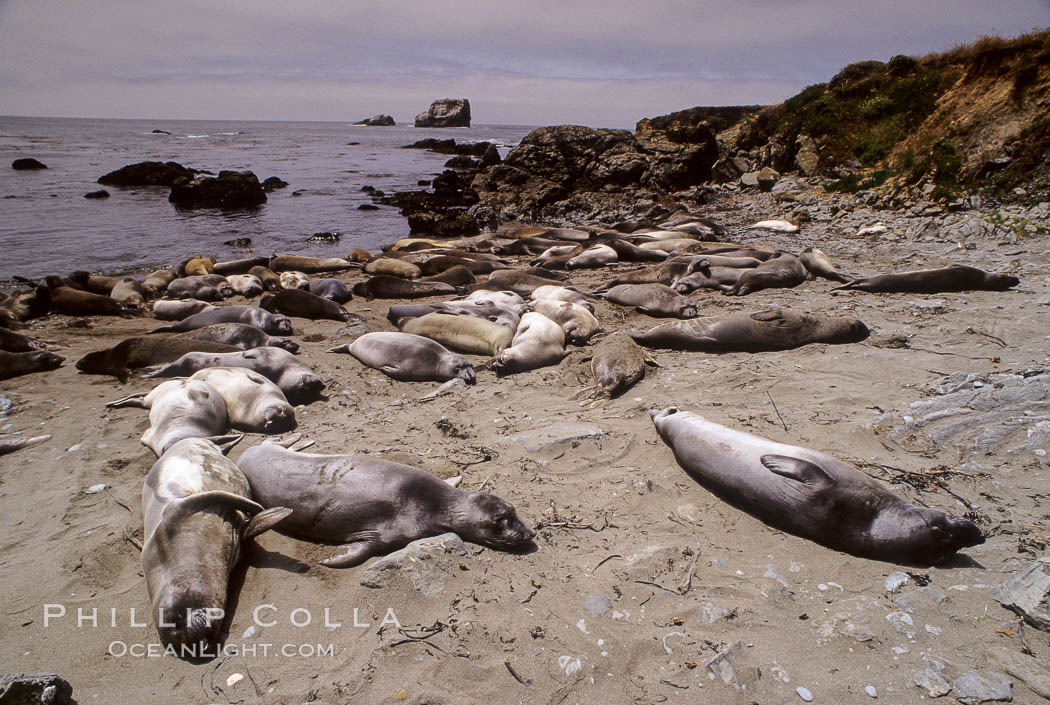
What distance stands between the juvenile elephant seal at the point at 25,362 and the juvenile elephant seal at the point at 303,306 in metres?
2.62

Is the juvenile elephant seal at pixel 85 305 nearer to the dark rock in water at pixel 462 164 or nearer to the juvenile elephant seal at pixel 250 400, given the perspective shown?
the juvenile elephant seal at pixel 250 400

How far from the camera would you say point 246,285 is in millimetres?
9781

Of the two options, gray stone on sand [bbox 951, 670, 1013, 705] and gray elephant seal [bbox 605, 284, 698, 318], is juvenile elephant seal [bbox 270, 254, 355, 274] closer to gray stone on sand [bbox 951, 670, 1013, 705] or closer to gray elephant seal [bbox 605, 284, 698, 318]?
gray elephant seal [bbox 605, 284, 698, 318]

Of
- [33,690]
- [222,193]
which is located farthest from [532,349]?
[222,193]

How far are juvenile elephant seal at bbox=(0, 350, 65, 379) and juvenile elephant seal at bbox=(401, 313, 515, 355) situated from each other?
13.2 feet

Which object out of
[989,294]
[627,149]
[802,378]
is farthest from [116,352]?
[627,149]

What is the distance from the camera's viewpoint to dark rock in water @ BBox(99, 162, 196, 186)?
26.7m

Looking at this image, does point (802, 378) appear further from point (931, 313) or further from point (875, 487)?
point (931, 313)

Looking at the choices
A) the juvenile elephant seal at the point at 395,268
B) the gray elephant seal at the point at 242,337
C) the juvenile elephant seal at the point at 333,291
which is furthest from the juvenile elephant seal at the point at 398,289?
the gray elephant seal at the point at 242,337

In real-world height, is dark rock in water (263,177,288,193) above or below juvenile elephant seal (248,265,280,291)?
above

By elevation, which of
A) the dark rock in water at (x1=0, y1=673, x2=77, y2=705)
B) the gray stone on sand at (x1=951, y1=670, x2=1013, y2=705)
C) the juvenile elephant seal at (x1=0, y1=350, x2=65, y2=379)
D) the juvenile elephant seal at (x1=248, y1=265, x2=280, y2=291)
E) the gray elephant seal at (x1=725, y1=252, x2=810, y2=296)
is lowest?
the juvenile elephant seal at (x1=0, y1=350, x2=65, y2=379)

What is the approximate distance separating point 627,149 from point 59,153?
46040 mm

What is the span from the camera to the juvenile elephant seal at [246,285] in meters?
9.73

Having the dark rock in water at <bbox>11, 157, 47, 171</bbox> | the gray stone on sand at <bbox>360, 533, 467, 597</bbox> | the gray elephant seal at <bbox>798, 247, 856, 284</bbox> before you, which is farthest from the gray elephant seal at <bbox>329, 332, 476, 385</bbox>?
the dark rock in water at <bbox>11, 157, 47, 171</bbox>
